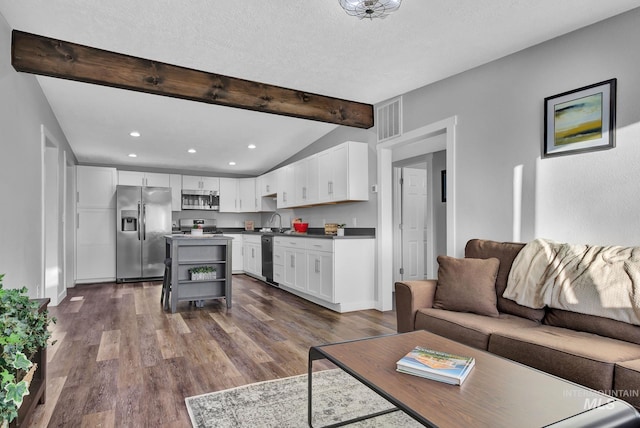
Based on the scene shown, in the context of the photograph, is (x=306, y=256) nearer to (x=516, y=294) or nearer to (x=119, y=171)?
(x=516, y=294)

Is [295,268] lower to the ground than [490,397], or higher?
lower

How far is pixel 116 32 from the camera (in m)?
2.96

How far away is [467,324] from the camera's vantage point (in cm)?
244

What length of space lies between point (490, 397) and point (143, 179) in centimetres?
772

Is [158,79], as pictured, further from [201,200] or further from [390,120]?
[201,200]

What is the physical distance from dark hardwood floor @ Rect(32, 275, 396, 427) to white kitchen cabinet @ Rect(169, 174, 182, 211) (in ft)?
9.32

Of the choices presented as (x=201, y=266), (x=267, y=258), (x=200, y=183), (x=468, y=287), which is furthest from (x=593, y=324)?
(x=200, y=183)

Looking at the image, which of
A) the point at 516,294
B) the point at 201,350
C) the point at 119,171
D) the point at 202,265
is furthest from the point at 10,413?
the point at 119,171

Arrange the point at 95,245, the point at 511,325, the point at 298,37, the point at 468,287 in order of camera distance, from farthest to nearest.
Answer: the point at 95,245
the point at 298,37
the point at 468,287
the point at 511,325

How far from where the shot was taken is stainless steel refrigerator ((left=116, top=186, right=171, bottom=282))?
6.94 meters

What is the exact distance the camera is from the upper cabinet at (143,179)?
7504 millimetres

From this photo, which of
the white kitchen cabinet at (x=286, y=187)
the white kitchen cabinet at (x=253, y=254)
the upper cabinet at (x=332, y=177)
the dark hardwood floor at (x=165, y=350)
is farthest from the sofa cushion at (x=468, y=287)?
the white kitchen cabinet at (x=253, y=254)

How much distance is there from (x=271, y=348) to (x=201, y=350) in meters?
0.60

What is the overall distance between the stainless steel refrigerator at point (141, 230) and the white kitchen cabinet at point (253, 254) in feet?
5.13
